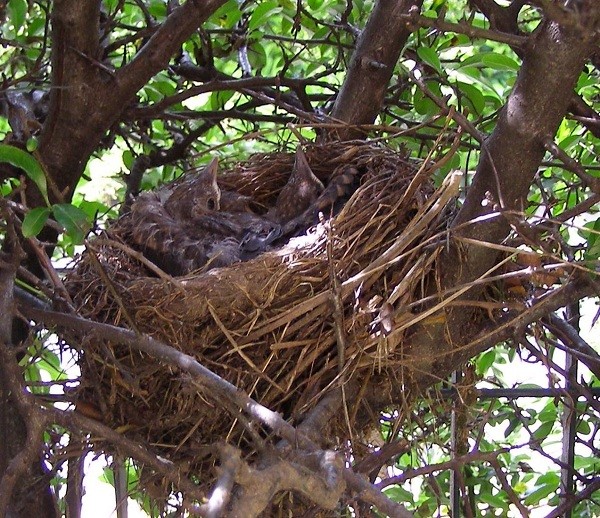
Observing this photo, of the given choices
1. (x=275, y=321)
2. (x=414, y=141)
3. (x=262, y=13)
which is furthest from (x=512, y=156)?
(x=262, y=13)

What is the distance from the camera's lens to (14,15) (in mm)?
1971

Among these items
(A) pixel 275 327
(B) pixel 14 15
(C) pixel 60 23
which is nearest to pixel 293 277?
(A) pixel 275 327

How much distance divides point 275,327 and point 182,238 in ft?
1.80

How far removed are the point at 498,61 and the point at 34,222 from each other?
93 cm

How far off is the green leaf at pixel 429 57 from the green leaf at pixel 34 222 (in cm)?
81

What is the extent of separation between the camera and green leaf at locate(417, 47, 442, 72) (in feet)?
5.82

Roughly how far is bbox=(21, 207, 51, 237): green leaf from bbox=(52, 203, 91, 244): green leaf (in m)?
0.03

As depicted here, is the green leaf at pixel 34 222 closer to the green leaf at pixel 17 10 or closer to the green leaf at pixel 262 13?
the green leaf at pixel 17 10

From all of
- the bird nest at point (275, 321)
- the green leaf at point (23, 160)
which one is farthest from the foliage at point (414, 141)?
the bird nest at point (275, 321)

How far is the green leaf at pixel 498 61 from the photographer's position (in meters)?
1.76

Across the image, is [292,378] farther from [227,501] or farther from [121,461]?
[227,501]

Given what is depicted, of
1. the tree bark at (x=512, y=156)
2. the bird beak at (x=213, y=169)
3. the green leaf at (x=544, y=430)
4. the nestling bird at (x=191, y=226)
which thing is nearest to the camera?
the tree bark at (x=512, y=156)

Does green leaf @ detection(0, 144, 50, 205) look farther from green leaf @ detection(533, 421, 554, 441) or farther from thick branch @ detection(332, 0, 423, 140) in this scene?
green leaf @ detection(533, 421, 554, 441)

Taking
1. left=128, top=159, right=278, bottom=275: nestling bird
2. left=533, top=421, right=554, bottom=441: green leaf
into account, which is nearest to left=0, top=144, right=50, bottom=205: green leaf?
left=128, top=159, right=278, bottom=275: nestling bird
